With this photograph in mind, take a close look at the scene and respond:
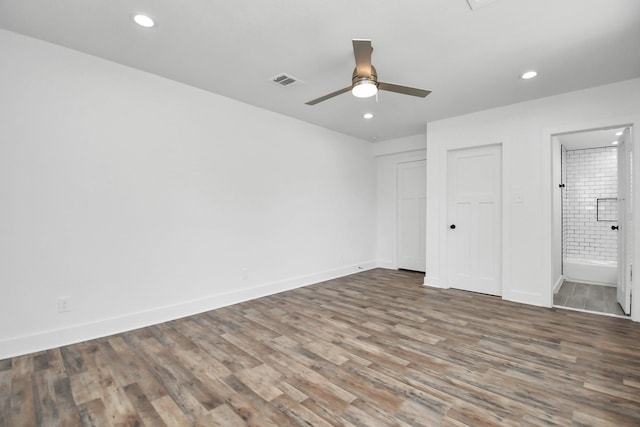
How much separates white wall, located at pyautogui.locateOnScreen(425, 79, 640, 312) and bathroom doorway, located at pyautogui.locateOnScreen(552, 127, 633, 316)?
54cm

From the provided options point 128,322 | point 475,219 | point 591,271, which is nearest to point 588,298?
point 591,271

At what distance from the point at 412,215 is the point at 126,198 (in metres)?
4.79

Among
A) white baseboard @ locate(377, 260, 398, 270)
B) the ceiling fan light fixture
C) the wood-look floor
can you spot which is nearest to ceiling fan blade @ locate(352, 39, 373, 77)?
the ceiling fan light fixture

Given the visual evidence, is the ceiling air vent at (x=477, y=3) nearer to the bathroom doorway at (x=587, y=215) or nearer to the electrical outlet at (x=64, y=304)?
the bathroom doorway at (x=587, y=215)

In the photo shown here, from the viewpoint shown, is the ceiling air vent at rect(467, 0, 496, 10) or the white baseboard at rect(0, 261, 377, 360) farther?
the white baseboard at rect(0, 261, 377, 360)

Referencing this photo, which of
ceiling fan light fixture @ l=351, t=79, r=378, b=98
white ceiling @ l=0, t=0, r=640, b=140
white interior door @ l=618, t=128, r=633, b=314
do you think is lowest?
white interior door @ l=618, t=128, r=633, b=314

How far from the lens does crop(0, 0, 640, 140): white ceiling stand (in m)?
2.13

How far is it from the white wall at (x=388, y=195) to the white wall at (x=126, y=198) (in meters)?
2.22

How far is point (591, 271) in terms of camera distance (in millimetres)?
4969

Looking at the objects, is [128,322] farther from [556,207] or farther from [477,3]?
[556,207]

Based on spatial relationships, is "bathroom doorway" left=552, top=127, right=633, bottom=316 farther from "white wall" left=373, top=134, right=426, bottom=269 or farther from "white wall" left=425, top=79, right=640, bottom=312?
"white wall" left=373, top=134, right=426, bottom=269

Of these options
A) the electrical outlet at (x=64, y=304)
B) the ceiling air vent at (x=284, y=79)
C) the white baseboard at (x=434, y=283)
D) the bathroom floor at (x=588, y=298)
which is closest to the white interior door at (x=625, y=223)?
the bathroom floor at (x=588, y=298)

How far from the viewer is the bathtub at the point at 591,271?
15.6ft

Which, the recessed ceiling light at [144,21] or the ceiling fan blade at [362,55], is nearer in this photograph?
the ceiling fan blade at [362,55]
